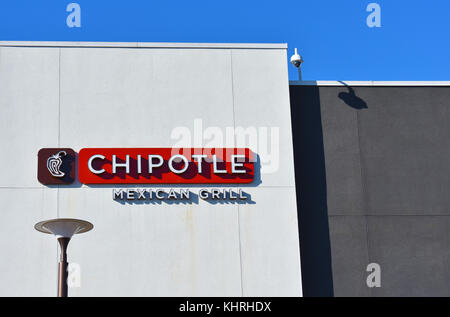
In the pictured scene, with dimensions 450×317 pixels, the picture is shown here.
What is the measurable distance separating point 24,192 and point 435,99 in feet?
37.6

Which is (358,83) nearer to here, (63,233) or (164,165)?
(164,165)

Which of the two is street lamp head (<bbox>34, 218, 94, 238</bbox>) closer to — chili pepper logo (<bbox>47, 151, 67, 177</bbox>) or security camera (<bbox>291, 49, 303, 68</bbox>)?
chili pepper logo (<bbox>47, 151, 67, 177</bbox>)

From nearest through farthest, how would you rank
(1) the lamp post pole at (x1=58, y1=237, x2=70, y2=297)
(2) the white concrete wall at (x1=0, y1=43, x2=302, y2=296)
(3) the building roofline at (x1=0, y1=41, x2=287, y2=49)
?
(1) the lamp post pole at (x1=58, y1=237, x2=70, y2=297) < (2) the white concrete wall at (x1=0, y1=43, x2=302, y2=296) < (3) the building roofline at (x1=0, y1=41, x2=287, y2=49)

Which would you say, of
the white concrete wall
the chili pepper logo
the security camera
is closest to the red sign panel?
the white concrete wall

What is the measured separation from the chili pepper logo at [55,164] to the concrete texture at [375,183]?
20.6 feet

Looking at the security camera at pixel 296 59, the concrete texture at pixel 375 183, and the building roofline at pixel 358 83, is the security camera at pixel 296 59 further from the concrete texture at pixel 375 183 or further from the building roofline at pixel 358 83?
the concrete texture at pixel 375 183

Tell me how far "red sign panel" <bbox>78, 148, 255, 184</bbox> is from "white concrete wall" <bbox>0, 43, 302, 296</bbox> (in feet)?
0.90

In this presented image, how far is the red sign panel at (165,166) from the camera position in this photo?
19188 mm

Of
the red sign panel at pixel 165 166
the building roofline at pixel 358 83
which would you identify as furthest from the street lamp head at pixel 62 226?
the building roofline at pixel 358 83

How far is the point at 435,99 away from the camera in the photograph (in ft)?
68.8

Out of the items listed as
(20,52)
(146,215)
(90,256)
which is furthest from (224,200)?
(20,52)

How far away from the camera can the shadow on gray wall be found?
765 inches
